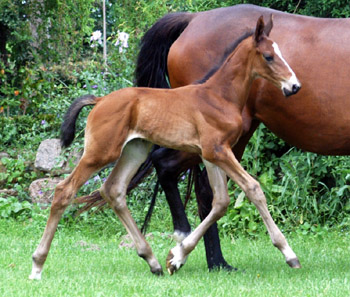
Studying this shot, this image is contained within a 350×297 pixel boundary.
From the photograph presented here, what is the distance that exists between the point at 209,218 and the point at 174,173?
65 cm

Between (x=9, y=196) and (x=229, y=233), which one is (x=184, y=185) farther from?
(x=9, y=196)

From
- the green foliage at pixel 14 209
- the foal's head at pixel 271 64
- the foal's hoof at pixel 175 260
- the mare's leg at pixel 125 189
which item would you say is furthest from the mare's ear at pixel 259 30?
the green foliage at pixel 14 209

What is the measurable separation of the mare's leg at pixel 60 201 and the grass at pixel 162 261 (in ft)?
0.43

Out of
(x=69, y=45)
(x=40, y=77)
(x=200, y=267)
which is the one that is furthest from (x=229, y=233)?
(x=69, y=45)

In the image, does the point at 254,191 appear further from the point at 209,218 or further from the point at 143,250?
the point at 143,250

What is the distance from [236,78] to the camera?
4.75 meters

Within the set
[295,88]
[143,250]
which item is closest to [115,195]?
[143,250]

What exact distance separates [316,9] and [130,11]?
355 cm

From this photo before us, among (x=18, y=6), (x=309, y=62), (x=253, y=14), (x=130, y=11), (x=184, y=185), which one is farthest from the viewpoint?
(x=130, y=11)

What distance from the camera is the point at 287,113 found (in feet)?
16.8

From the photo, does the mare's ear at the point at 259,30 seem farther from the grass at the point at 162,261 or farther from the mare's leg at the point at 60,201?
the grass at the point at 162,261

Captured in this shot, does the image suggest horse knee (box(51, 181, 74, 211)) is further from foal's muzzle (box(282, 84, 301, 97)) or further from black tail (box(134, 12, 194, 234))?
foal's muzzle (box(282, 84, 301, 97))

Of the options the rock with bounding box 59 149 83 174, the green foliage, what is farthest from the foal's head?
the green foliage

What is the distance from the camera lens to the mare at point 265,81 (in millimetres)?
5023
